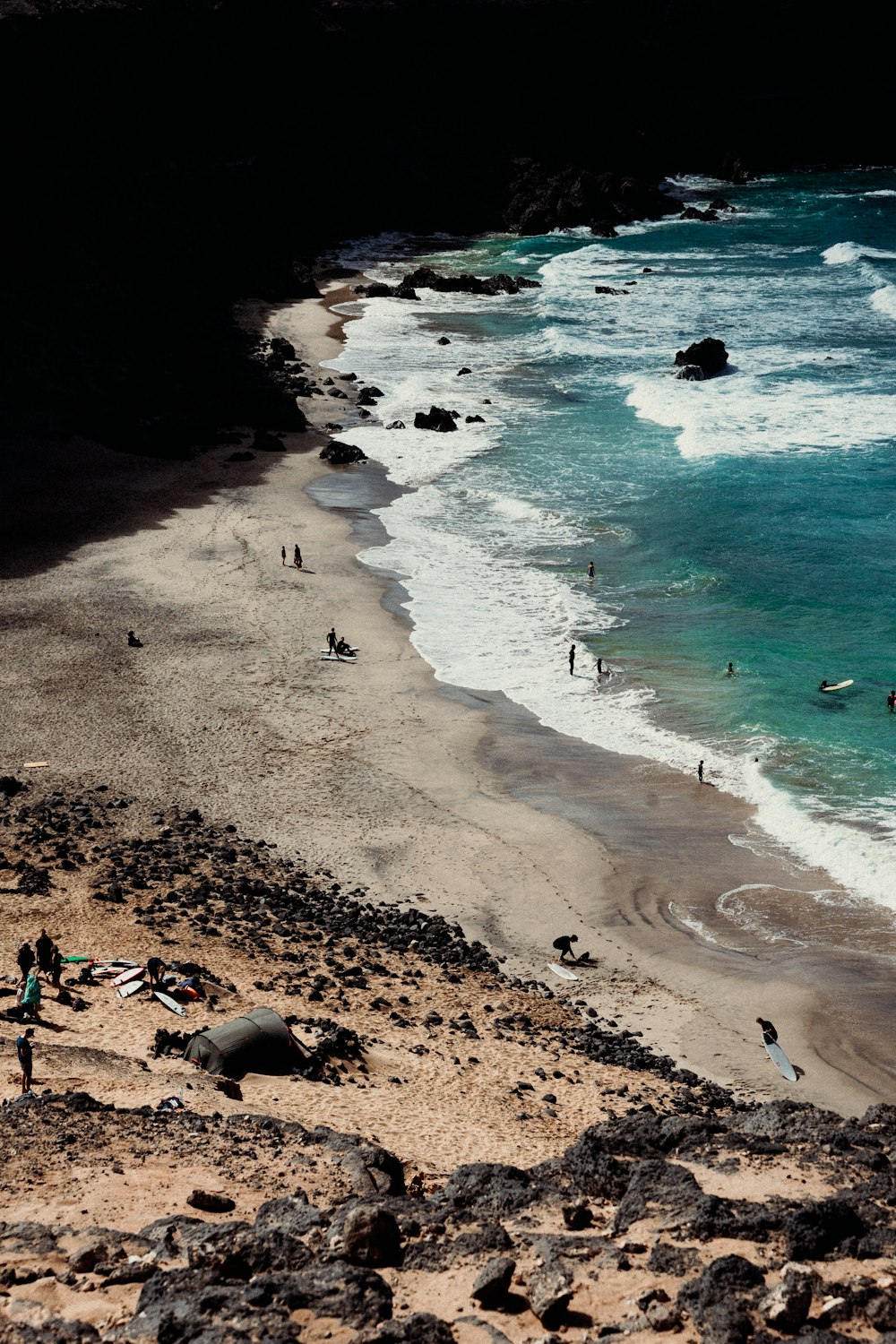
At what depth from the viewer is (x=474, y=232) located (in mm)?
106750

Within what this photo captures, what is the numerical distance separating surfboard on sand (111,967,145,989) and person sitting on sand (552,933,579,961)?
7.38 m

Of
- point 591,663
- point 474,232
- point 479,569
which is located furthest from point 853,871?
point 474,232

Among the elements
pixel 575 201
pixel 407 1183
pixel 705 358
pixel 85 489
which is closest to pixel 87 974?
pixel 407 1183

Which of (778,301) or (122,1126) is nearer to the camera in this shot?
(122,1126)

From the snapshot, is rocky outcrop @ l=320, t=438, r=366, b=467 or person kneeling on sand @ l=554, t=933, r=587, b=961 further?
rocky outcrop @ l=320, t=438, r=366, b=467

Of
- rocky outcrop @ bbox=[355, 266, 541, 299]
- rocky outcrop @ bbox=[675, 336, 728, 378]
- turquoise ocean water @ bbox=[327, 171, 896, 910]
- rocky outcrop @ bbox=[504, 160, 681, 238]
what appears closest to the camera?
turquoise ocean water @ bbox=[327, 171, 896, 910]

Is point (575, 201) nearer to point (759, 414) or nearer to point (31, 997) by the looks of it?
point (759, 414)

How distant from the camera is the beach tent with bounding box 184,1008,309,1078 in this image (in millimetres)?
17844

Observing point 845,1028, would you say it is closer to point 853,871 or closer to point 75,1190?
point 853,871

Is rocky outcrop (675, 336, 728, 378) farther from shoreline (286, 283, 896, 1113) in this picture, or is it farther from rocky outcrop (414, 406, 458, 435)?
shoreline (286, 283, 896, 1113)

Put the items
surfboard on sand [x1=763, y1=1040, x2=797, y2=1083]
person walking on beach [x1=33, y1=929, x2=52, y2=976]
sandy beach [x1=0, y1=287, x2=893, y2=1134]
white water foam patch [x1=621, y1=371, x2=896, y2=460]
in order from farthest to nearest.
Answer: white water foam patch [x1=621, y1=371, x2=896, y2=460] < sandy beach [x1=0, y1=287, x2=893, y2=1134] < person walking on beach [x1=33, y1=929, x2=52, y2=976] < surfboard on sand [x1=763, y1=1040, x2=797, y2=1083]

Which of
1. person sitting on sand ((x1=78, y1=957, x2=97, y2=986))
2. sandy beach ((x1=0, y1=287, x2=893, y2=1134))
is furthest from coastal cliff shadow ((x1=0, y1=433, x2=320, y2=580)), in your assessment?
person sitting on sand ((x1=78, y1=957, x2=97, y2=986))

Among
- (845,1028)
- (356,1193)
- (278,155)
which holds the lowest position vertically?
(845,1028)

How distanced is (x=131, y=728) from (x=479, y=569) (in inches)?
579
